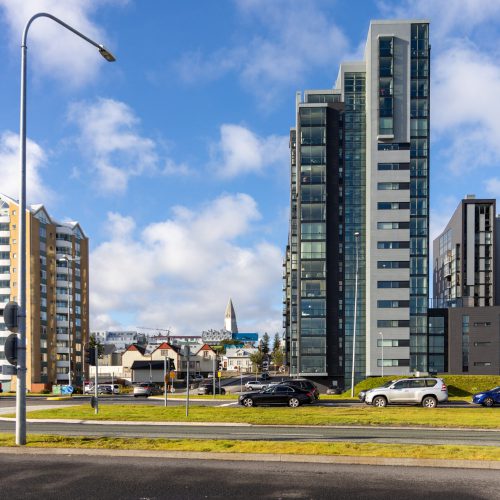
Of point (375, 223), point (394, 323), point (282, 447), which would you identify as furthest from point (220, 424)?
point (375, 223)

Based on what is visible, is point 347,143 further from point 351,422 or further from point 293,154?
point 351,422

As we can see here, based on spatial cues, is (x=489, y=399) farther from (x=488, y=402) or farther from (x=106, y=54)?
(x=106, y=54)

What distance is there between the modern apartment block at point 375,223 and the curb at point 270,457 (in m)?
61.7

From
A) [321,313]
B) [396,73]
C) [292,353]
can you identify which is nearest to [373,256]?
[321,313]

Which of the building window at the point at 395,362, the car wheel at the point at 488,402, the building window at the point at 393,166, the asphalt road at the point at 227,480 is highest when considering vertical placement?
the building window at the point at 393,166

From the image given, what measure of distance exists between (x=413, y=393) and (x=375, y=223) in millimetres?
49455

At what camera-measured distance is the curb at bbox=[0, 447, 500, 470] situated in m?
11.0

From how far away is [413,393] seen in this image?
95.9ft

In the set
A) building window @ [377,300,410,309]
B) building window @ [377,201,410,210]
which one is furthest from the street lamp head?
building window @ [377,300,410,309]

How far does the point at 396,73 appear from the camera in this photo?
7656 cm

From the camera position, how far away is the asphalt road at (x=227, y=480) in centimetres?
915

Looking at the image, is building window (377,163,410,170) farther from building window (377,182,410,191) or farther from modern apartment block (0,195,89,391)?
modern apartment block (0,195,89,391)

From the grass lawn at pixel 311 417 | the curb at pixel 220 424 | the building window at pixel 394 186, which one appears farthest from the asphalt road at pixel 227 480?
the building window at pixel 394 186

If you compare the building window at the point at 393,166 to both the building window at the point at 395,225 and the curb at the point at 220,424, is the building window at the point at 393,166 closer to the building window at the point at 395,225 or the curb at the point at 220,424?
the building window at the point at 395,225
